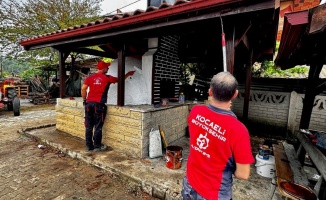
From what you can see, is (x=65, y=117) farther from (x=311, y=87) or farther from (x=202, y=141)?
(x=311, y=87)

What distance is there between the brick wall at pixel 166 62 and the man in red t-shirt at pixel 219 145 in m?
3.85

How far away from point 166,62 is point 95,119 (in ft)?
9.30

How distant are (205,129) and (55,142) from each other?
4.89m

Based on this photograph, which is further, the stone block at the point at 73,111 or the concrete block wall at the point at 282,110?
the concrete block wall at the point at 282,110

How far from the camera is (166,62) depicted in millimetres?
5891

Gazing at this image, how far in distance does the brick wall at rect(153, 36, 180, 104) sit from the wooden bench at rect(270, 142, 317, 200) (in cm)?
337

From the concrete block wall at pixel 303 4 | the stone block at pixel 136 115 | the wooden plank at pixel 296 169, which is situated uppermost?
the concrete block wall at pixel 303 4

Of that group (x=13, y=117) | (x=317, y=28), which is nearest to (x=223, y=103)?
(x=317, y=28)

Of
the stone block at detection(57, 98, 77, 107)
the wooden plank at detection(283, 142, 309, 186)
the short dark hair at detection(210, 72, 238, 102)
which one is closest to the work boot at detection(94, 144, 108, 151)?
the stone block at detection(57, 98, 77, 107)

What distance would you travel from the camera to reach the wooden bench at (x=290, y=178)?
2.16 meters

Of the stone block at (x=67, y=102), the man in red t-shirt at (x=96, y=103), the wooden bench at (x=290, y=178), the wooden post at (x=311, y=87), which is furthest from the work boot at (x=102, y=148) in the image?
the wooden post at (x=311, y=87)

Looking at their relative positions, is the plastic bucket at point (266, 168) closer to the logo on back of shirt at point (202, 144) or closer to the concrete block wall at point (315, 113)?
the logo on back of shirt at point (202, 144)

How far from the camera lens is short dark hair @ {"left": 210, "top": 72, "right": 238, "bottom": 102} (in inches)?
57.9

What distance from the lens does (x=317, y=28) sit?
1548mm
